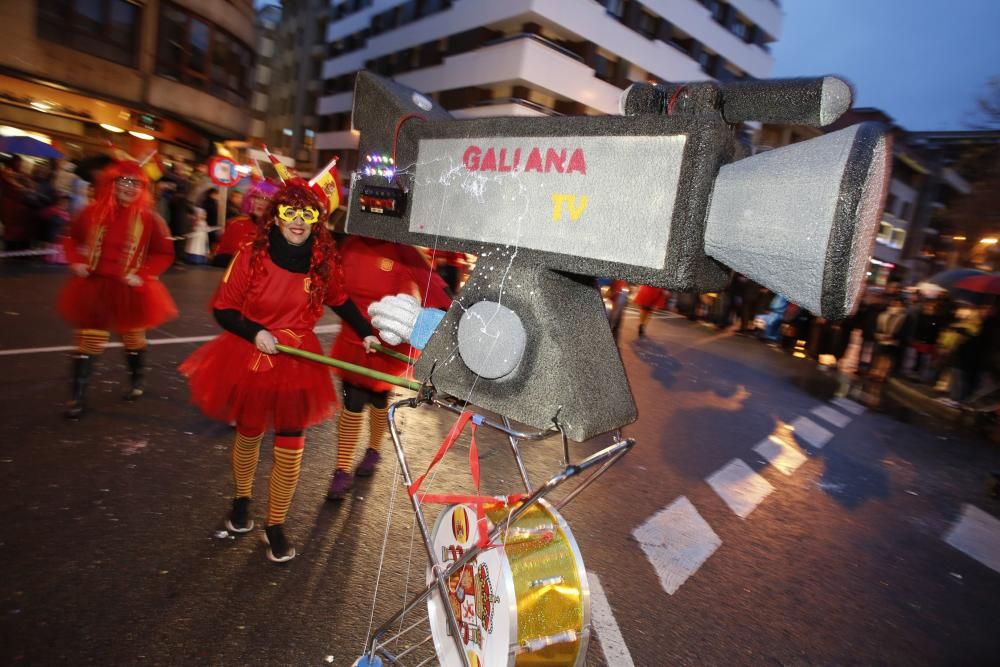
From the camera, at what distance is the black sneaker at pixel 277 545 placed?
291cm

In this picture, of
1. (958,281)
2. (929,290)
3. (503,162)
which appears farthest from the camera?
(929,290)

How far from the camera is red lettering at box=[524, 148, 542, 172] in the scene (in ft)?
4.90

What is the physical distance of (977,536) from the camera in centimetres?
478

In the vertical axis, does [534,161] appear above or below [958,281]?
below

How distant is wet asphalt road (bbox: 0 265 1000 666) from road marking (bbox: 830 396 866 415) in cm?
276

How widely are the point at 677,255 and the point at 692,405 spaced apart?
6499mm

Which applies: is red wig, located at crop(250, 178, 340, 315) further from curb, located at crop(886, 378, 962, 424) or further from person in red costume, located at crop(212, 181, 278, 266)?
curb, located at crop(886, 378, 962, 424)

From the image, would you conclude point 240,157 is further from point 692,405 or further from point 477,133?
point 477,133

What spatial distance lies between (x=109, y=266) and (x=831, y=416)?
8895 mm

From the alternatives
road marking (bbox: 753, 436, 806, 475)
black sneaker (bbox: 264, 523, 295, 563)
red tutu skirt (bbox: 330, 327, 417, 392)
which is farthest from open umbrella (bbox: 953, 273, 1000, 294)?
black sneaker (bbox: 264, 523, 295, 563)

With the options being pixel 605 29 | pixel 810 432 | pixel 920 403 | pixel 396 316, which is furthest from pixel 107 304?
pixel 605 29

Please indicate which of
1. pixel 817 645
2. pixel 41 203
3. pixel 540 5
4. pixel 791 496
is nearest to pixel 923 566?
pixel 791 496

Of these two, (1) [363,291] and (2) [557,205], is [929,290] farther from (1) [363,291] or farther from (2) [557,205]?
(2) [557,205]

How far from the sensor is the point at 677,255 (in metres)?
1.30
